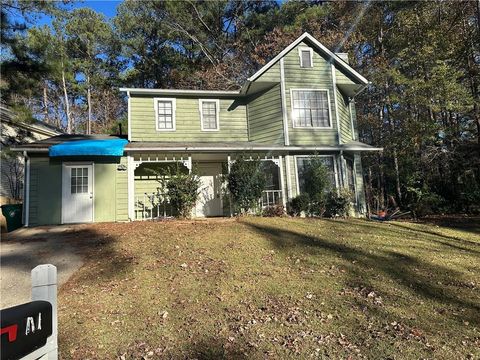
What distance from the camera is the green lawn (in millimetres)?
4305

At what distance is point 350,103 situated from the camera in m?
17.0

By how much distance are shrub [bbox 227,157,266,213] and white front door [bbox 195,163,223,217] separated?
216 cm

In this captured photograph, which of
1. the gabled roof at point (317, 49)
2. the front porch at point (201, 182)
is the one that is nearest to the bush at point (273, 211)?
the front porch at point (201, 182)

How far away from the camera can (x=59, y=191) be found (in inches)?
500

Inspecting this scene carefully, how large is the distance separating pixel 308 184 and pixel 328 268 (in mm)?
7387

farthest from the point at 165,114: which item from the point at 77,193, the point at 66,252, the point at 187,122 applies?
the point at 66,252

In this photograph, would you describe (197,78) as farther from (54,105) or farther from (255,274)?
(255,274)

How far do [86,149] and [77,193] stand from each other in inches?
66.5

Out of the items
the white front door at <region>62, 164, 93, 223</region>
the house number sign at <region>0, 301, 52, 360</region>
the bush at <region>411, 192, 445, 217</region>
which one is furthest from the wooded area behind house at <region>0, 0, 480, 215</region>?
the house number sign at <region>0, 301, 52, 360</region>

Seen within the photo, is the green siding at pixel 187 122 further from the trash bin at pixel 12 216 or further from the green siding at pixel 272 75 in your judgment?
the trash bin at pixel 12 216

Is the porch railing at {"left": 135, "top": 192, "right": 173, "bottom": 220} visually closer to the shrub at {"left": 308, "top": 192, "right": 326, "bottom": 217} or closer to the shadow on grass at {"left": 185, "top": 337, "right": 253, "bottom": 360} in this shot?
the shrub at {"left": 308, "top": 192, "right": 326, "bottom": 217}

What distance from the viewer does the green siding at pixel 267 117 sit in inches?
578

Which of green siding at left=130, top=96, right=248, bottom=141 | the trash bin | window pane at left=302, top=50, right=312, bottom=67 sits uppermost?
window pane at left=302, top=50, right=312, bottom=67

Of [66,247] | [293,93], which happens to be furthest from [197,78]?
[66,247]
